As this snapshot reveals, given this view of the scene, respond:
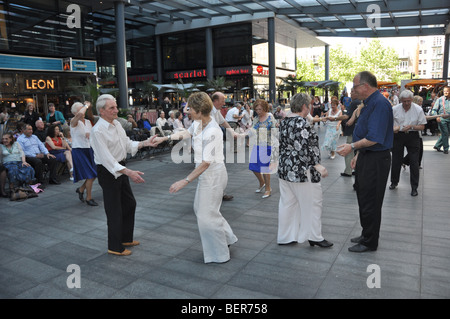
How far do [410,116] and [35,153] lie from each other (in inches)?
307

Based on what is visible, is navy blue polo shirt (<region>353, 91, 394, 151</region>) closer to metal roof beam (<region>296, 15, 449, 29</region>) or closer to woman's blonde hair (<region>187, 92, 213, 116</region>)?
woman's blonde hair (<region>187, 92, 213, 116</region>)

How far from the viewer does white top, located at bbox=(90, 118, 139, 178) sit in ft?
13.1

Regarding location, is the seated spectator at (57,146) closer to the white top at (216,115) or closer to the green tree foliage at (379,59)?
the white top at (216,115)

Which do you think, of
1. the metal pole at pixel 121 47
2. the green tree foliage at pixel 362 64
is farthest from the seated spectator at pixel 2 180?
the green tree foliage at pixel 362 64

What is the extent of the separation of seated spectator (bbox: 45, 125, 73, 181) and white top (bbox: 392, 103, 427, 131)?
24.2ft

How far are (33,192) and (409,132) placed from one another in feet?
24.1

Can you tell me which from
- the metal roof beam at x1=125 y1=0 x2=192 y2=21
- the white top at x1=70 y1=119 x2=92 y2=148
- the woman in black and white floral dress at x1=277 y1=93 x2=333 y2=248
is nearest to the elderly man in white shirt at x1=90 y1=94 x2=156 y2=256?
the woman in black and white floral dress at x1=277 y1=93 x2=333 y2=248

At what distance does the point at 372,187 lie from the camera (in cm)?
404

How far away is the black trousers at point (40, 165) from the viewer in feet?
26.4

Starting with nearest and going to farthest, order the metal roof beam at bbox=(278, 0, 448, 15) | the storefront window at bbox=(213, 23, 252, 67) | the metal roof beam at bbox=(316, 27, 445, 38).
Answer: the metal roof beam at bbox=(278, 0, 448, 15)
the metal roof beam at bbox=(316, 27, 445, 38)
the storefront window at bbox=(213, 23, 252, 67)

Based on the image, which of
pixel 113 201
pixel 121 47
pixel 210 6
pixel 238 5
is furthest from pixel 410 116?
pixel 238 5

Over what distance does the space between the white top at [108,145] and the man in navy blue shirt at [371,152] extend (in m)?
2.52

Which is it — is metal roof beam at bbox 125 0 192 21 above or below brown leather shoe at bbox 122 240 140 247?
above

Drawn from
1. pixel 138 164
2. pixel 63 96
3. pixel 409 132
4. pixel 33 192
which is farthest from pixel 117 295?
pixel 63 96
